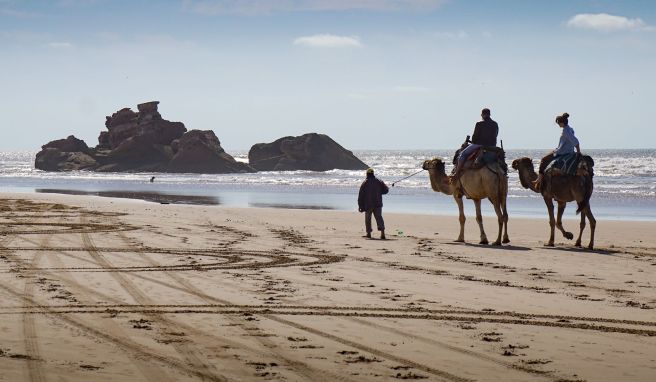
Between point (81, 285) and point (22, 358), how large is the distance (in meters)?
4.38

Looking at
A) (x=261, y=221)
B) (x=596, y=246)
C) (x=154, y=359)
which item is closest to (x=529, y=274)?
(x=596, y=246)

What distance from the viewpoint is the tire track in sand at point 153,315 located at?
7.25m

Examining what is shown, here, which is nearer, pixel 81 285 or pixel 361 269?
pixel 81 285

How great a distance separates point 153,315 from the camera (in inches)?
377

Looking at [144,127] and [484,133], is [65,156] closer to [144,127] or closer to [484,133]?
[144,127]

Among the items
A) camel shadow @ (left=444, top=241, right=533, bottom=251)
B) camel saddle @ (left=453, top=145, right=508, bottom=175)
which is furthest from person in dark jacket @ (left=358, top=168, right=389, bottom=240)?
camel saddle @ (left=453, top=145, right=508, bottom=175)

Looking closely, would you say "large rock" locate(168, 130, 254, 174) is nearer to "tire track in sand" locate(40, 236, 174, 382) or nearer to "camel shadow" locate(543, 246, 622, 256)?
"camel shadow" locate(543, 246, 622, 256)

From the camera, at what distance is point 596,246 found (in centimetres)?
2003

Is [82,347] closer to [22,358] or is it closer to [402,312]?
[22,358]

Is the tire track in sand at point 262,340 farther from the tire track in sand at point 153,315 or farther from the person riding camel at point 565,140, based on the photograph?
the person riding camel at point 565,140

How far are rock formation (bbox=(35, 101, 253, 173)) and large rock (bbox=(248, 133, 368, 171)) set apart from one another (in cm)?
635

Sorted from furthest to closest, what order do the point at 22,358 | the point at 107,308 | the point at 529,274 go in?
1. the point at 529,274
2. the point at 107,308
3. the point at 22,358

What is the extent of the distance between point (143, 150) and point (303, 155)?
23.6m

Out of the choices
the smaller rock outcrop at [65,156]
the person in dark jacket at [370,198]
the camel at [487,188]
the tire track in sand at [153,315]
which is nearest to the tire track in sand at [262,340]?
the tire track in sand at [153,315]
